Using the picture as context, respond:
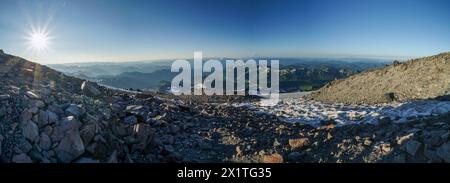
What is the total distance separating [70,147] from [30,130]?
1.16m

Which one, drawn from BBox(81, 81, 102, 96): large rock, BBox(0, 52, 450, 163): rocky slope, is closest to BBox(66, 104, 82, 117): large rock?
BBox(0, 52, 450, 163): rocky slope

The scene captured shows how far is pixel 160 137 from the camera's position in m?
13.5

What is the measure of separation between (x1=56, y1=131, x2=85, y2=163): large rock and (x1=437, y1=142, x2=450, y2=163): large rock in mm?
9773

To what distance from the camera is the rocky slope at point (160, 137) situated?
30.1 feet

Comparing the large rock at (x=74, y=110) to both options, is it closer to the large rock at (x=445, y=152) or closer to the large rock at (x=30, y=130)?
the large rock at (x=30, y=130)

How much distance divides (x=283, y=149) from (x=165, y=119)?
18.8 feet

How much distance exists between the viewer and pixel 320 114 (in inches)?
834

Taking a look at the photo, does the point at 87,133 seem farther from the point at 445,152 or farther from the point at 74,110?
the point at 445,152

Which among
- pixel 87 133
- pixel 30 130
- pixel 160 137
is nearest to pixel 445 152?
pixel 160 137

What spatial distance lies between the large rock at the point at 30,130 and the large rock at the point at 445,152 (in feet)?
35.8

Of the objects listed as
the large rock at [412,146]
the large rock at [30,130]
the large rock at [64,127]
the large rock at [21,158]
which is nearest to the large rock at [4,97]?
the large rock at [30,130]

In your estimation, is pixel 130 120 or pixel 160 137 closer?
pixel 130 120
